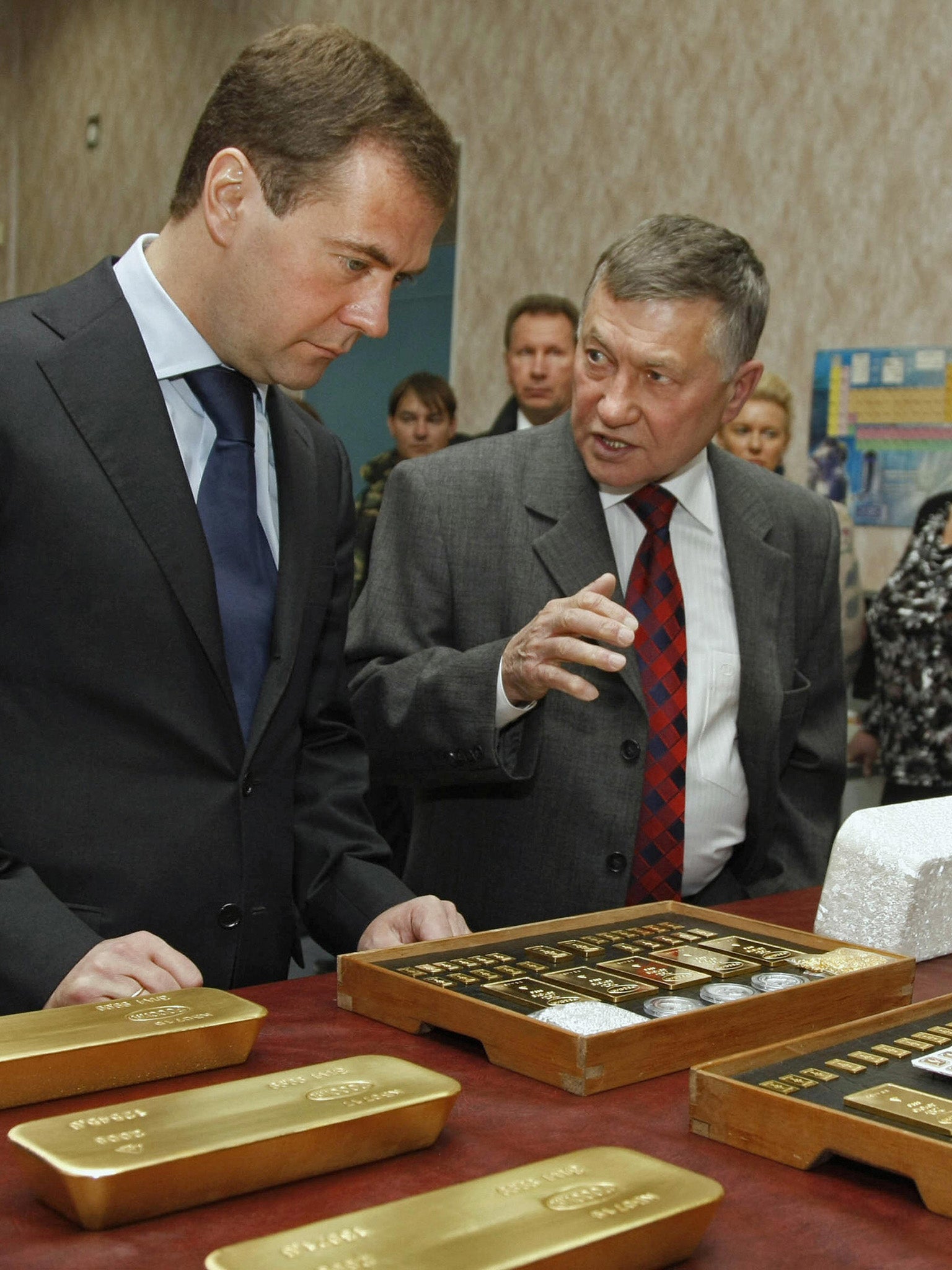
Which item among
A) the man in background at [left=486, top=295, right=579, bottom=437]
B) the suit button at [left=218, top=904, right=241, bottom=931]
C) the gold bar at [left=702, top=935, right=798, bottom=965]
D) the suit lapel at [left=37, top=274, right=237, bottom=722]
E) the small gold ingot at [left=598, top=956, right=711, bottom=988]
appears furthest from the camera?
the man in background at [left=486, top=295, right=579, bottom=437]

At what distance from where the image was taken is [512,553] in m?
2.35

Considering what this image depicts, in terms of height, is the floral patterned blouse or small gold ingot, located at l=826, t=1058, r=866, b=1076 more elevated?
the floral patterned blouse

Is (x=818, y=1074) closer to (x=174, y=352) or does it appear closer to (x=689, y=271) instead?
(x=174, y=352)

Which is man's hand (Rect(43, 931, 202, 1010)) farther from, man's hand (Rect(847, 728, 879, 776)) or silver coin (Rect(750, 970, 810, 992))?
man's hand (Rect(847, 728, 879, 776))

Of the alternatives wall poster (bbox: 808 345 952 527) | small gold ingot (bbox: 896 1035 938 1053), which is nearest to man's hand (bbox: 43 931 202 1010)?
small gold ingot (bbox: 896 1035 938 1053)

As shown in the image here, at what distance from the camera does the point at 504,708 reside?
2037 mm

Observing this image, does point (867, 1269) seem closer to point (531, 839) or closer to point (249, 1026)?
point (249, 1026)

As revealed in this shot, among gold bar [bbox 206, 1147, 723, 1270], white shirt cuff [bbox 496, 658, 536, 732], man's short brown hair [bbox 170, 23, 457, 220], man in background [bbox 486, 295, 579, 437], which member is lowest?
gold bar [bbox 206, 1147, 723, 1270]

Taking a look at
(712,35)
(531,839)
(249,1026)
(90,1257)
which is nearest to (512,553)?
(531,839)

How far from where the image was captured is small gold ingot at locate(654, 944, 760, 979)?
4.68 feet

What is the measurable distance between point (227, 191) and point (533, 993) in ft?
3.11

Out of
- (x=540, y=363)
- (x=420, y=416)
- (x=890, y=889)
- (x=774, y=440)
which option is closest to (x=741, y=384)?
(x=890, y=889)

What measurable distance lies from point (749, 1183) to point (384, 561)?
4.83ft

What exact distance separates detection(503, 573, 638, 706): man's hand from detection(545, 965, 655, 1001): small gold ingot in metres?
0.37
